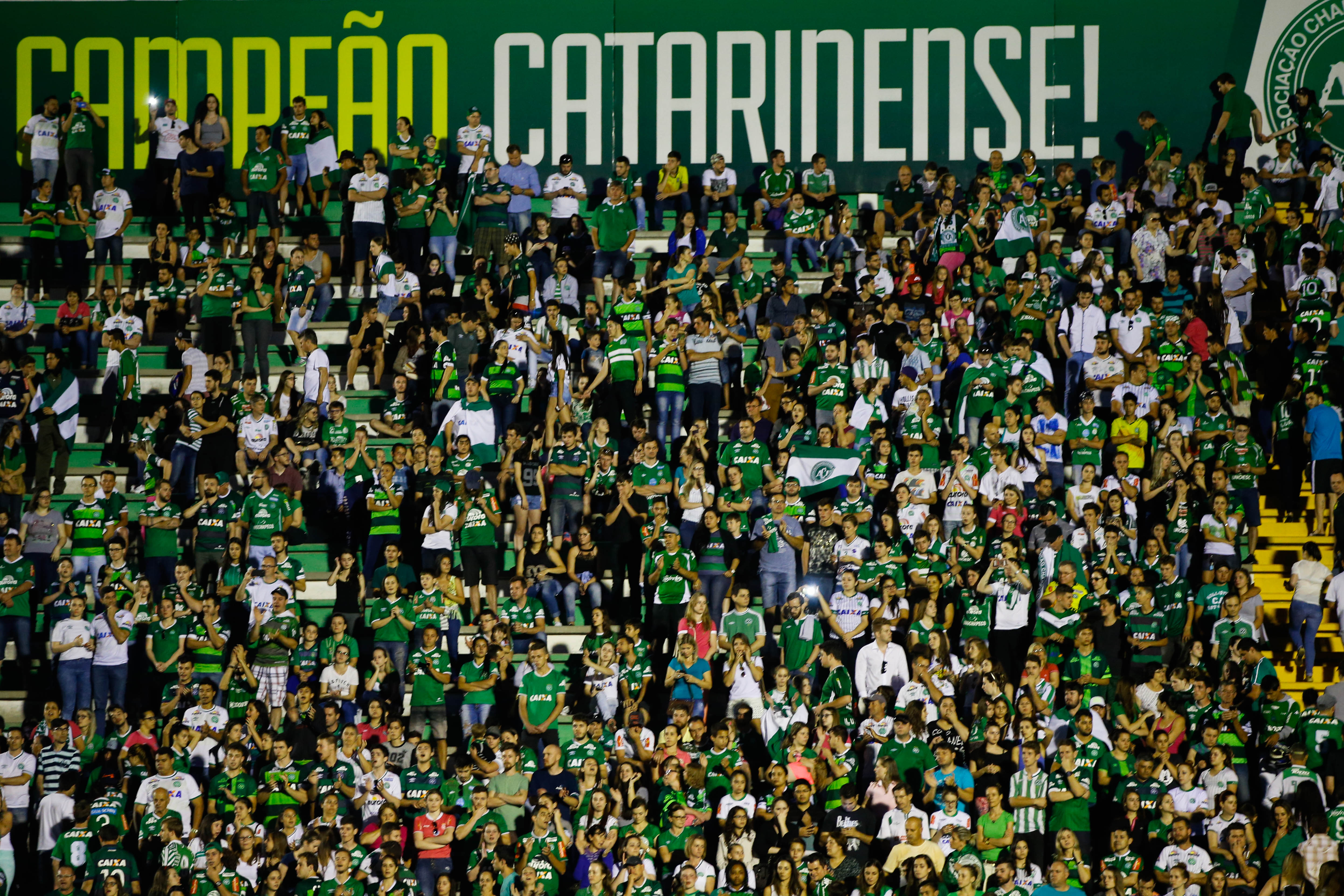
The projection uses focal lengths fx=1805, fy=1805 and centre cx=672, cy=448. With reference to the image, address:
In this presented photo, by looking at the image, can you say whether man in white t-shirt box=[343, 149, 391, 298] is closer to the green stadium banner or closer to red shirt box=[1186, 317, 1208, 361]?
the green stadium banner

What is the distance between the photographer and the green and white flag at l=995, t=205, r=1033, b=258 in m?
20.8

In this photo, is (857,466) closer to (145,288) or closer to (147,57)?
(145,288)

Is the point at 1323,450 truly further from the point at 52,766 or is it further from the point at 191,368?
the point at 52,766

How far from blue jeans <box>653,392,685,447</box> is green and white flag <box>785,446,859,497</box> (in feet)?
4.71

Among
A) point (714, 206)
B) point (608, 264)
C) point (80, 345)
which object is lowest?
point (80, 345)

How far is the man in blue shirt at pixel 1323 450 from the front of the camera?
1814 cm

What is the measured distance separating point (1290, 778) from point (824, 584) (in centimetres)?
451

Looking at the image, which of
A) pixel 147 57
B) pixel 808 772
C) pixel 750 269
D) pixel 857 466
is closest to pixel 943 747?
pixel 808 772

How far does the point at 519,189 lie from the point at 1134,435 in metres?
7.99

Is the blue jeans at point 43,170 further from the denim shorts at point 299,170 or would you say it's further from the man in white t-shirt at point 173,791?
the man in white t-shirt at point 173,791

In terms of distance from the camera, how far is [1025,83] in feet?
76.7

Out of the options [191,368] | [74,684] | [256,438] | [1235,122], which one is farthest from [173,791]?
[1235,122]

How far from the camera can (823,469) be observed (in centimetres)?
1803

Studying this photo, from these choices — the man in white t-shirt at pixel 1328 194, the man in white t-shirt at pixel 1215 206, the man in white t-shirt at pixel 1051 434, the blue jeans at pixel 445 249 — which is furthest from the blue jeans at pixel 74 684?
the man in white t-shirt at pixel 1328 194
